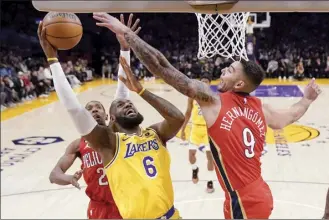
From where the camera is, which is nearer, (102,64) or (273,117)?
(273,117)

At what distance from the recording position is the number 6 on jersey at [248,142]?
1.99 m

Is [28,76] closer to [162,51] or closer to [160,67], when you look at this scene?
[162,51]

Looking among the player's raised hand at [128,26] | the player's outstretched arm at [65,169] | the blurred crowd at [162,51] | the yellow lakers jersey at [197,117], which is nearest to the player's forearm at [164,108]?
the player's raised hand at [128,26]

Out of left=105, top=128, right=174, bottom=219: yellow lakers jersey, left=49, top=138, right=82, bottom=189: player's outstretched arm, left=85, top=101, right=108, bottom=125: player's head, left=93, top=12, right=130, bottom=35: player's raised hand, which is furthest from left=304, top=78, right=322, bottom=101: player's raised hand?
left=49, top=138, right=82, bottom=189: player's outstretched arm

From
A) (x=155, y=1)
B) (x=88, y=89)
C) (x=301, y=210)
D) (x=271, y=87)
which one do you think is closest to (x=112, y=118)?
(x=155, y=1)

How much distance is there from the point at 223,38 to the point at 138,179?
1828 millimetres

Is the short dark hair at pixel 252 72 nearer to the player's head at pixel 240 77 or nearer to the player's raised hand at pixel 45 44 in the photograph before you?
the player's head at pixel 240 77

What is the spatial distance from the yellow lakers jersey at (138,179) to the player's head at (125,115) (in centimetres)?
7

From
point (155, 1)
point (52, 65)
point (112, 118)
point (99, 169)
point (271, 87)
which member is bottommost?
point (271, 87)

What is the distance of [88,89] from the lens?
818cm

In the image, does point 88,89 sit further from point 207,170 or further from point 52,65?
point 52,65

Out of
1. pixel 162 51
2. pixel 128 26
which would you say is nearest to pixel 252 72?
pixel 128 26

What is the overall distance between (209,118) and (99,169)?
2.48ft

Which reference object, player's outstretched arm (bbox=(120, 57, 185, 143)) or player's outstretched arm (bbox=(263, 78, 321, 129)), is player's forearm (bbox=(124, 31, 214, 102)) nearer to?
player's outstretched arm (bbox=(120, 57, 185, 143))
